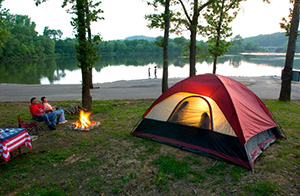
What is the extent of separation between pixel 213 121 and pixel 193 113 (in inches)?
24.2

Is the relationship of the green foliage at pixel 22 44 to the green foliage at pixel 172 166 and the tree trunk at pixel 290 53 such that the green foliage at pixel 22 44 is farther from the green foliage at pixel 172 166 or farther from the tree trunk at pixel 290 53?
the green foliage at pixel 172 166

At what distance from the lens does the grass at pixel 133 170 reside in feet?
13.4

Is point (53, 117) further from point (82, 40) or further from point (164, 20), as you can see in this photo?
point (164, 20)

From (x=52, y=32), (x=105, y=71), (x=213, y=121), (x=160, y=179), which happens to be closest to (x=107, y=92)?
(x=213, y=121)

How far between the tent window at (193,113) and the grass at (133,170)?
0.81m

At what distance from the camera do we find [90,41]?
883 cm

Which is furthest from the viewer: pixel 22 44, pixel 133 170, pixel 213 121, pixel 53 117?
pixel 22 44

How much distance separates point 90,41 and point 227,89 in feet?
19.4

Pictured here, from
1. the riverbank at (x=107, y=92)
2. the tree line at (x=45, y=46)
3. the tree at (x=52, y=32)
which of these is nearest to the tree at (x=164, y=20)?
the riverbank at (x=107, y=92)

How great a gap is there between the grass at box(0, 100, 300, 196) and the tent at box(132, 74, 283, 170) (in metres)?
0.26

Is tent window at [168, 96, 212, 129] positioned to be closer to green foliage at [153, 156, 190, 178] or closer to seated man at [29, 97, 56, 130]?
green foliage at [153, 156, 190, 178]

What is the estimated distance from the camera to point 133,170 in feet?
15.6

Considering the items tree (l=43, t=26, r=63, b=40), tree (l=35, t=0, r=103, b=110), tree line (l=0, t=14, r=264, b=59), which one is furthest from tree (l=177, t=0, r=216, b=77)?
tree (l=43, t=26, r=63, b=40)

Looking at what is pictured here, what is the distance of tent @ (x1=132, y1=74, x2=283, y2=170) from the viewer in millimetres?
5086
